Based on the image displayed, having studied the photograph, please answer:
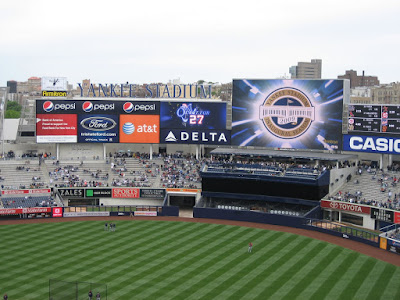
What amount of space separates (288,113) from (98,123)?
25.8m

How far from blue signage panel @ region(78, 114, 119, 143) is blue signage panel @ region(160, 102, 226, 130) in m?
6.75

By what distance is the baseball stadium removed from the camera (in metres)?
43.2

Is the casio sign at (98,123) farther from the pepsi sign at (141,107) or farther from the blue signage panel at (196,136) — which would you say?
the blue signage panel at (196,136)

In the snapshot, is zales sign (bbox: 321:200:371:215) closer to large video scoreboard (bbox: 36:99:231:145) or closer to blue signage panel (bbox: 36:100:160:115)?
large video scoreboard (bbox: 36:99:231:145)

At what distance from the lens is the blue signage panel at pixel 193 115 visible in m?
75.6

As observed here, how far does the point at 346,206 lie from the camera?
207 ft

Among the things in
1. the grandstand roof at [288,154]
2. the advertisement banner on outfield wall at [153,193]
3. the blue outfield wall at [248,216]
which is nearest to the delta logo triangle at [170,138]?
the grandstand roof at [288,154]

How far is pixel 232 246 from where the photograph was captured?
5303cm

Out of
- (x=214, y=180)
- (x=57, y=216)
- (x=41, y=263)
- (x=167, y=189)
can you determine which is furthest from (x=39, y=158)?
(x=41, y=263)

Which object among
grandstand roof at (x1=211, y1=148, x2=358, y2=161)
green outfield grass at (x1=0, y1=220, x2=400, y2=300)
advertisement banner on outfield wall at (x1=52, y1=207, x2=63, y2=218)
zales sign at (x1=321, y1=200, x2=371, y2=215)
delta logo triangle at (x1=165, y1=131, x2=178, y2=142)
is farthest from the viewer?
delta logo triangle at (x1=165, y1=131, x2=178, y2=142)

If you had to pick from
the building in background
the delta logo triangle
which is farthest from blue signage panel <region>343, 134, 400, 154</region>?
the building in background

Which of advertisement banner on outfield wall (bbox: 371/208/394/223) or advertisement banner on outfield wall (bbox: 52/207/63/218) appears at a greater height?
advertisement banner on outfield wall (bbox: 371/208/394/223)

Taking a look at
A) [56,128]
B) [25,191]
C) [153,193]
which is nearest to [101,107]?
[56,128]

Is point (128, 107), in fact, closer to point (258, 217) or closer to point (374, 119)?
point (258, 217)
